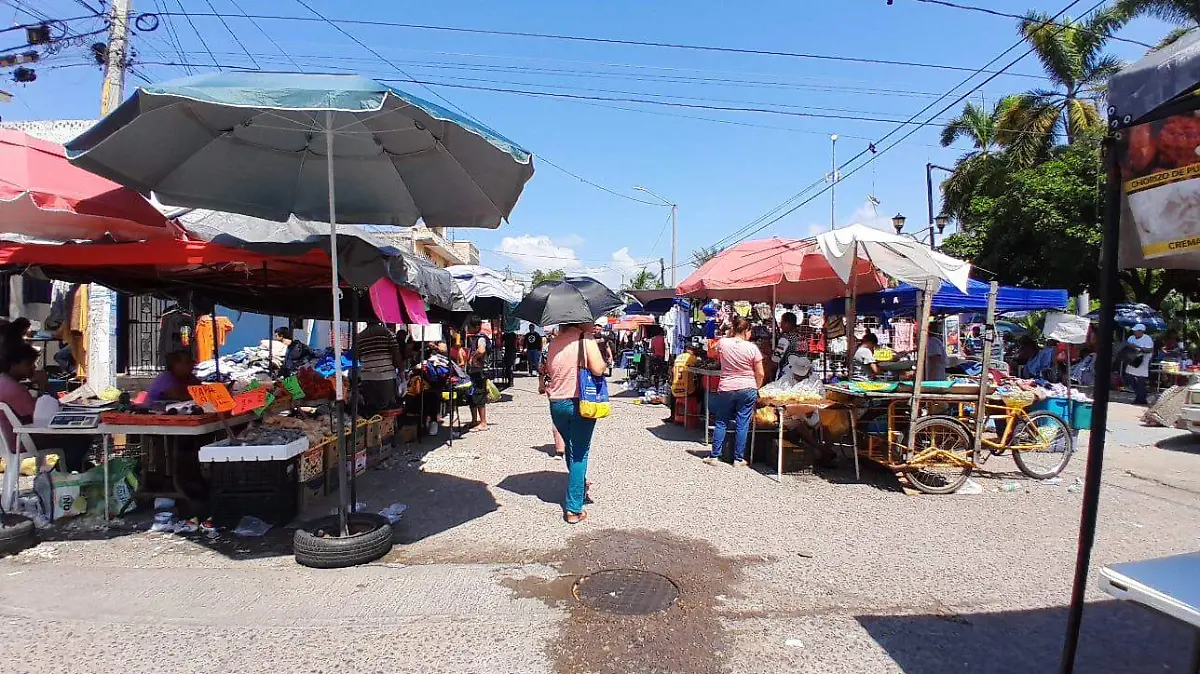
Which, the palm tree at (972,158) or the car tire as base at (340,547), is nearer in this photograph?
the car tire as base at (340,547)

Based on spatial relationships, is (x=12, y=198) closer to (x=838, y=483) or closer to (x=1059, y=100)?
(x=838, y=483)

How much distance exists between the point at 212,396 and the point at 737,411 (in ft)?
18.6

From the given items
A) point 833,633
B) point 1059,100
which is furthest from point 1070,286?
point 833,633

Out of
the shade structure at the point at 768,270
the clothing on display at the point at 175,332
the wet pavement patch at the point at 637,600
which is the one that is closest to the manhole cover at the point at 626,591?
the wet pavement patch at the point at 637,600

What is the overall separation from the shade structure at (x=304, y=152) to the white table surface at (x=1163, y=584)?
13.0ft

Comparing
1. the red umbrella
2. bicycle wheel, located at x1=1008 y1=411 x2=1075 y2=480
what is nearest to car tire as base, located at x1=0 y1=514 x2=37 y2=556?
the red umbrella

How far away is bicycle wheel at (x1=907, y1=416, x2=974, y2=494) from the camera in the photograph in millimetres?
6758

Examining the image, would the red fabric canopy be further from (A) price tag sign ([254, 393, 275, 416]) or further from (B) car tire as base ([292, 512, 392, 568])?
(B) car tire as base ([292, 512, 392, 568])

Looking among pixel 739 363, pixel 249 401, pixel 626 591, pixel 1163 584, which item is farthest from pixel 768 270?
pixel 1163 584

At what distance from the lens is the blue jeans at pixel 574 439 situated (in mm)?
5699

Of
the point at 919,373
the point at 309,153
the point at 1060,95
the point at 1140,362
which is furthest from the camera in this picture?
the point at 1060,95

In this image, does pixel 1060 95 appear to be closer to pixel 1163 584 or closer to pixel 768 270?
pixel 768 270

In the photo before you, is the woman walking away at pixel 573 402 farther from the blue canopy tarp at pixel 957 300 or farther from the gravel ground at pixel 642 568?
the blue canopy tarp at pixel 957 300

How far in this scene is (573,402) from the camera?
5.71 metres
